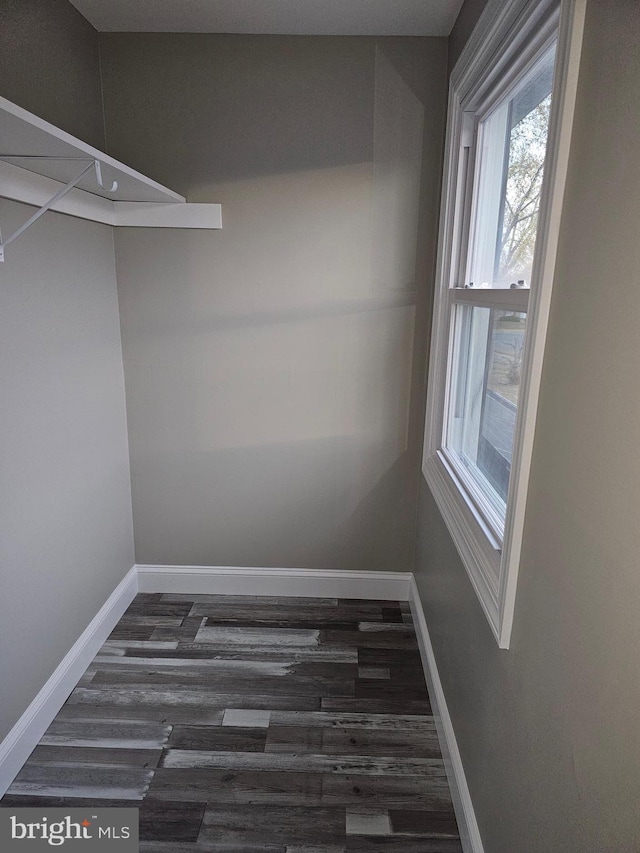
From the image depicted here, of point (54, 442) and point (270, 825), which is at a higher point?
point (54, 442)

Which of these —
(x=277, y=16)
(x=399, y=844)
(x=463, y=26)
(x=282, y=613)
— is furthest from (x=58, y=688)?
(x=463, y=26)

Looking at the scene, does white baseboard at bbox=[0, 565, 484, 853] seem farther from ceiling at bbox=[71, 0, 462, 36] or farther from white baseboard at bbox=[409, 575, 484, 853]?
ceiling at bbox=[71, 0, 462, 36]

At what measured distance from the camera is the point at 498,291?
1.58m

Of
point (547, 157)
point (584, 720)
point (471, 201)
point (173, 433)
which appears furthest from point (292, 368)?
point (584, 720)

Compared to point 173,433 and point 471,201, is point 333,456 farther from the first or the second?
point 471,201

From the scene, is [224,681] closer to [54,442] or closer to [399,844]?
[399,844]

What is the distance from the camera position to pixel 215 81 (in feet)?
7.70

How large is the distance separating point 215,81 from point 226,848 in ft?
8.66

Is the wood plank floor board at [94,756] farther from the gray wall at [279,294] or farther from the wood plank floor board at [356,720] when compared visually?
the gray wall at [279,294]

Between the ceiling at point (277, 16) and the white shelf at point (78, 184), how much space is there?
24.7 inches

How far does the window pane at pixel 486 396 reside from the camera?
158 centimetres

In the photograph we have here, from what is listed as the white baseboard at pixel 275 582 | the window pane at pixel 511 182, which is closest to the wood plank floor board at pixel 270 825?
the white baseboard at pixel 275 582

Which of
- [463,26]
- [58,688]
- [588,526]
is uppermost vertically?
[463,26]

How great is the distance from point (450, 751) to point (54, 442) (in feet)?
5.31
